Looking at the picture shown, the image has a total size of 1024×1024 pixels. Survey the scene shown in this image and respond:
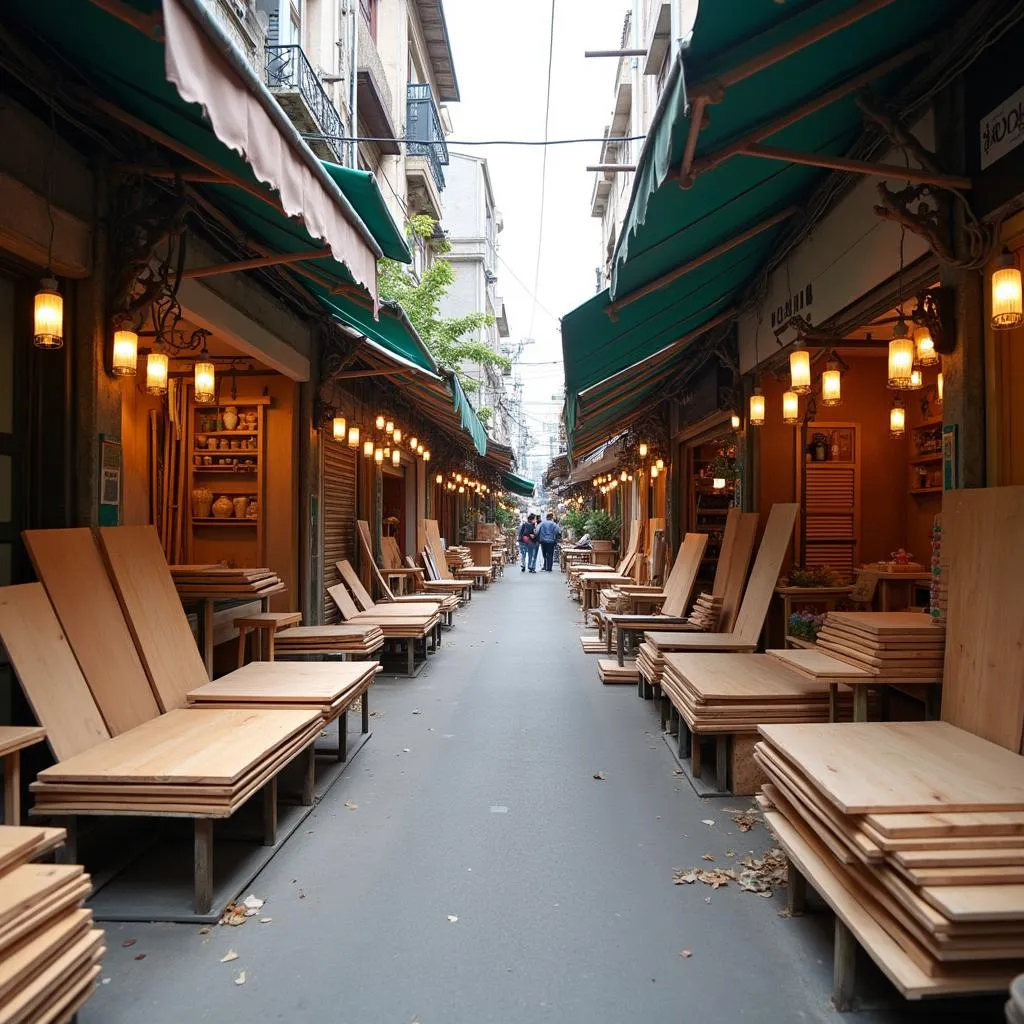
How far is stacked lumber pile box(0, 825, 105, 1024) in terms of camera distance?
6.37ft

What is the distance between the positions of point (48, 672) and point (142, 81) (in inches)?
109

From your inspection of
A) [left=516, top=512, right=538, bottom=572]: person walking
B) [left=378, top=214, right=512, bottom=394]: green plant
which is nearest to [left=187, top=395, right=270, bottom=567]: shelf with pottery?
[left=378, top=214, right=512, bottom=394]: green plant

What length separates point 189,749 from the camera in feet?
11.4

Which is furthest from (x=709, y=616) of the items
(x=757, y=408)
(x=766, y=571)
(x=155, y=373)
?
(x=155, y=373)

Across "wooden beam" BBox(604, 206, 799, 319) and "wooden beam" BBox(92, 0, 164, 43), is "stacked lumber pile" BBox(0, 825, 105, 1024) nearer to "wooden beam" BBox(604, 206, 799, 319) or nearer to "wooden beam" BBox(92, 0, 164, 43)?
"wooden beam" BBox(92, 0, 164, 43)

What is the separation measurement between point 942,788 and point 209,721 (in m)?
3.46

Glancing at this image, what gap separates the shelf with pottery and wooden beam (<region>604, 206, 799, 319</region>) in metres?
4.29

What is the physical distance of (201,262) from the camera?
5285 mm

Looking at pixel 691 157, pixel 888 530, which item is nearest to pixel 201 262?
pixel 691 157

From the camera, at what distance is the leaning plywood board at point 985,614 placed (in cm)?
306

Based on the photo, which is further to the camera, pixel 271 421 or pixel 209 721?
pixel 271 421

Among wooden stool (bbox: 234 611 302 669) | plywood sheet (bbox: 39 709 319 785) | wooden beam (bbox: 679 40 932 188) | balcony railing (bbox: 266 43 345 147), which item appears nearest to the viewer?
plywood sheet (bbox: 39 709 319 785)

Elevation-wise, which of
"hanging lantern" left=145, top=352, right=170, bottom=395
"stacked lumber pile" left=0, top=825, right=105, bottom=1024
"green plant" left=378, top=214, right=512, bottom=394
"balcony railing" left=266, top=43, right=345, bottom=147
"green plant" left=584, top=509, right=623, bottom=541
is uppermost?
"balcony railing" left=266, top=43, right=345, bottom=147

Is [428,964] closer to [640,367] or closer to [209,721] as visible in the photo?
[209,721]
